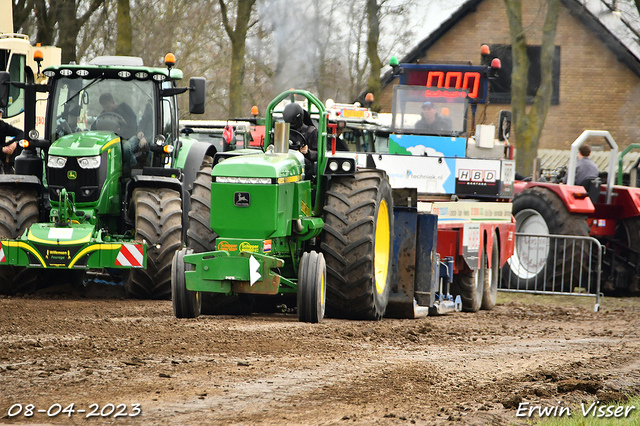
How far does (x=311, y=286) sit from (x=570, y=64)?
30.6 m

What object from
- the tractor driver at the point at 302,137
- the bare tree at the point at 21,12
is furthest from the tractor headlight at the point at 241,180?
the bare tree at the point at 21,12

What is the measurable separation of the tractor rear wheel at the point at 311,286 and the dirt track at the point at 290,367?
146 millimetres

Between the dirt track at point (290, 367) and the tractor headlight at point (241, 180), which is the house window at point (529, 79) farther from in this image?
the tractor headlight at point (241, 180)

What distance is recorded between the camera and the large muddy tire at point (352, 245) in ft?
27.2

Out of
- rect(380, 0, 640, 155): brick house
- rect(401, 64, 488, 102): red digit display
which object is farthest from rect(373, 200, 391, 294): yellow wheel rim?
rect(380, 0, 640, 155): brick house

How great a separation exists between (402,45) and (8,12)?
16407 millimetres

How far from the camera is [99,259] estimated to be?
9.94m

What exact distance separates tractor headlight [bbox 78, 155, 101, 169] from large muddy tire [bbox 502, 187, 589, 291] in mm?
6463

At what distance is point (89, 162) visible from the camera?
34.4 ft

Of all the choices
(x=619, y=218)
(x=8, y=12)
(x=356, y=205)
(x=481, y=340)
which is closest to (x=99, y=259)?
(x=356, y=205)

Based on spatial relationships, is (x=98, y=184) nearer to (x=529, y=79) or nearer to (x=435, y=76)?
→ (x=435, y=76)

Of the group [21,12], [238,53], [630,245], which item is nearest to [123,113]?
[630,245]

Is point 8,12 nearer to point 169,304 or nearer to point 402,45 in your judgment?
point 169,304

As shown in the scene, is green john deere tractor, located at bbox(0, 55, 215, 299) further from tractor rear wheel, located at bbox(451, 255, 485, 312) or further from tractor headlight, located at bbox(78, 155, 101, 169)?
tractor rear wheel, located at bbox(451, 255, 485, 312)
